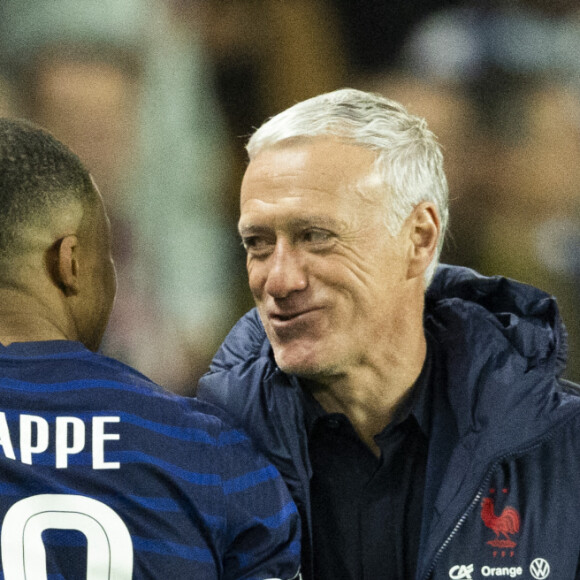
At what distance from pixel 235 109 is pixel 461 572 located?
89 centimetres

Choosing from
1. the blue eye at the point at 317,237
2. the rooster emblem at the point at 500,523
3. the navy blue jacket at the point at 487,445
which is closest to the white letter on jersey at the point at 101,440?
the navy blue jacket at the point at 487,445

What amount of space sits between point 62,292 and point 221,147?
609mm

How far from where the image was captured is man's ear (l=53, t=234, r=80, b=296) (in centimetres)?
93

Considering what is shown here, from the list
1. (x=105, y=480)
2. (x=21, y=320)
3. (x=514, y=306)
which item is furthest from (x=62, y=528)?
(x=514, y=306)

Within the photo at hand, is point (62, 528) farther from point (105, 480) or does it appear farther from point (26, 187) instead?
point (26, 187)

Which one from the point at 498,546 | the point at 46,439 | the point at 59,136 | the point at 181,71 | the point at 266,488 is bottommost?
the point at 498,546

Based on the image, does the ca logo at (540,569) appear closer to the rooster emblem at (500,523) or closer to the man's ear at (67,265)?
the rooster emblem at (500,523)

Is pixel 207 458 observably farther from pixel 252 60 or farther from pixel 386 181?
pixel 252 60

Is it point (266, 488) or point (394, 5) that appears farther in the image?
point (394, 5)

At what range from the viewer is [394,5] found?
4.89 feet

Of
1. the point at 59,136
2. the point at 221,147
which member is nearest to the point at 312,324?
the point at 221,147

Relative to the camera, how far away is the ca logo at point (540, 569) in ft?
3.35

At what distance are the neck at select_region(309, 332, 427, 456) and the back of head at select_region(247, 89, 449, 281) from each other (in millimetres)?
184

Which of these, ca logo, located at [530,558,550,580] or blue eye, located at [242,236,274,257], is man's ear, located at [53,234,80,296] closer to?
blue eye, located at [242,236,274,257]
